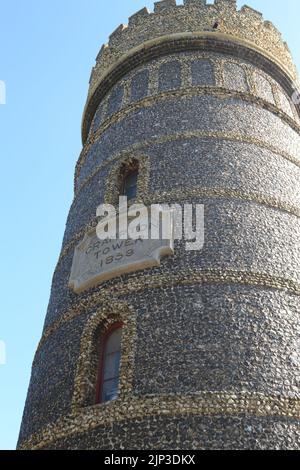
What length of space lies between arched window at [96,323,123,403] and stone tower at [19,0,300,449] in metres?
0.09

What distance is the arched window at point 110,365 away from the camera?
739cm

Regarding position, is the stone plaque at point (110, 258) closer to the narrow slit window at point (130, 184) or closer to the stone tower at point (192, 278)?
the stone tower at point (192, 278)

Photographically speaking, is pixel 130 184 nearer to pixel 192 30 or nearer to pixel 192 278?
pixel 192 278

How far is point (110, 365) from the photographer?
25.2 ft

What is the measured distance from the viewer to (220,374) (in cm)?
664

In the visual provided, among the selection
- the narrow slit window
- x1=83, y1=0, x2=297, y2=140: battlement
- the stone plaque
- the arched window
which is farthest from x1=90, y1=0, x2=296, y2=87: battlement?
the arched window

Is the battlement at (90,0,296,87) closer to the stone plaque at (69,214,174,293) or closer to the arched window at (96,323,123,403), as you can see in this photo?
the stone plaque at (69,214,174,293)

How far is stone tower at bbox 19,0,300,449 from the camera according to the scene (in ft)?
21.3

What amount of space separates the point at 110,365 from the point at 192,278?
158cm

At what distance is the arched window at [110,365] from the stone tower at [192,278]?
0.09m

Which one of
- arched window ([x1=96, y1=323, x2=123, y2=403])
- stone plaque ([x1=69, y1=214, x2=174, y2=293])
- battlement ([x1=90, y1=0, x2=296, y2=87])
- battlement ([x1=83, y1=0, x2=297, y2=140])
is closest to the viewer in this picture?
arched window ([x1=96, y1=323, x2=123, y2=403])

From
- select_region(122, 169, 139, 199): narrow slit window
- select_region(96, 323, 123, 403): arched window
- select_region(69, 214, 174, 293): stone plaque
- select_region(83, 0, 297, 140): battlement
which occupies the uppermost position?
select_region(83, 0, 297, 140): battlement

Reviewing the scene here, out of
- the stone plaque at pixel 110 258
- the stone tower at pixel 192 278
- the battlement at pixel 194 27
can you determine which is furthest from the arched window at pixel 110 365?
the battlement at pixel 194 27
